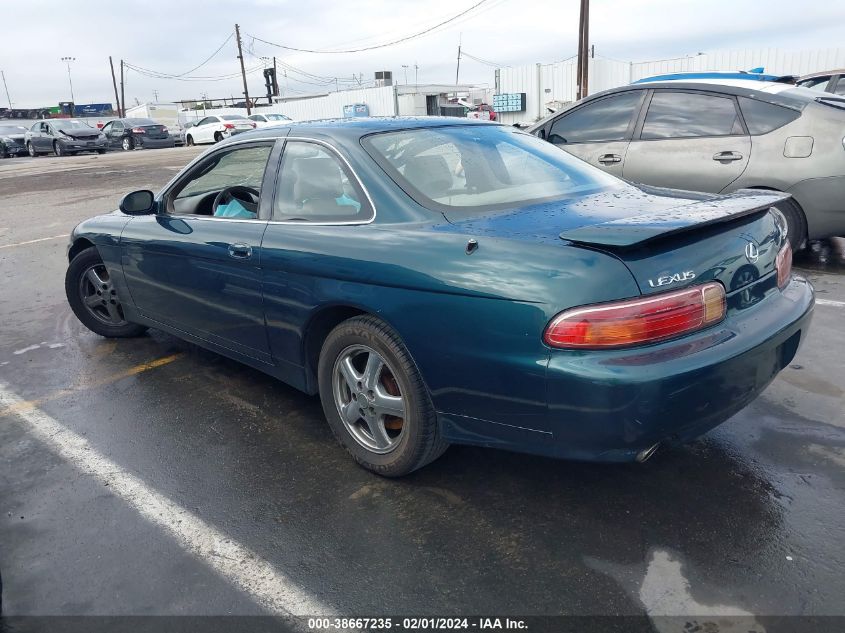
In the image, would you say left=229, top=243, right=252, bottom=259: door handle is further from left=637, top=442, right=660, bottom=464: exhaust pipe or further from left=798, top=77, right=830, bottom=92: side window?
left=798, top=77, right=830, bottom=92: side window

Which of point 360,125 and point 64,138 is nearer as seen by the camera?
point 360,125

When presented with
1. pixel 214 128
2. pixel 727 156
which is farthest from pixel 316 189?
pixel 214 128

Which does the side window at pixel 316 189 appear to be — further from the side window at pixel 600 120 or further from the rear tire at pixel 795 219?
the rear tire at pixel 795 219

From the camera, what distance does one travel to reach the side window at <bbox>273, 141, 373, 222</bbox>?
316 cm

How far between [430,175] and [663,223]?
1103mm

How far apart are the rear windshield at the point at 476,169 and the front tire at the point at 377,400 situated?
24.9 inches

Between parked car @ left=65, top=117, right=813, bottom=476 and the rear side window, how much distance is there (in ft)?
9.71

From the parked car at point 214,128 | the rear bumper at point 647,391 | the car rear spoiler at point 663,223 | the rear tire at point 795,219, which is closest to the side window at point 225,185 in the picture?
the car rear spoiler at point 663,223

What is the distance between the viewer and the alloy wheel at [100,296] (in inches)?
200

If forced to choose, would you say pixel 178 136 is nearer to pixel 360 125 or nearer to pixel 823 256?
pixel 823 256

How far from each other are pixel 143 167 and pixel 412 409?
1996 cm

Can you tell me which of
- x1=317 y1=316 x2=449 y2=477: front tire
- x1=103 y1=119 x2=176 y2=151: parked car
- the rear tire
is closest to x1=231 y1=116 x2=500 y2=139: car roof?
x1=317 y1=316 x2=449 y2=477: front tire

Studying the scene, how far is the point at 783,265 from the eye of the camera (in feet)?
10.00

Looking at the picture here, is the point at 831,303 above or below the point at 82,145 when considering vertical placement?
below
